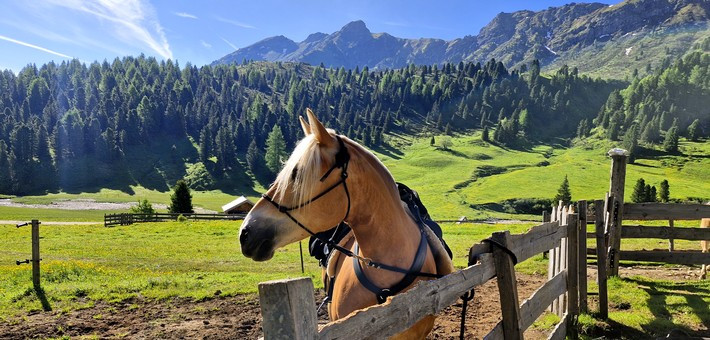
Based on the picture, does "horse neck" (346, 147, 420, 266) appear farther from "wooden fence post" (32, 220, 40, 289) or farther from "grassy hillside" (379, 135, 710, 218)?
"grassy hillside" (379, 135, 710, 218)

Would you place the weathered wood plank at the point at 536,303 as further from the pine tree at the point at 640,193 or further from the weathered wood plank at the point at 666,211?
the pine tree at the point at 640,193

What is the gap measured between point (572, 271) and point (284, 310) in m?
5.98

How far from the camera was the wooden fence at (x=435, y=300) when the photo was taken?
1.88 metres

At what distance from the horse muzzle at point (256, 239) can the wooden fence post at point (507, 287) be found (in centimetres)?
217

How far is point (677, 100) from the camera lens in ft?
518

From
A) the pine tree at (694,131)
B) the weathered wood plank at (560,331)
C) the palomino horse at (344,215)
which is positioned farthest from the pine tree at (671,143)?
the palomino horse at (344,215)

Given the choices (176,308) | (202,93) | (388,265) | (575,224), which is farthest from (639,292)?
(202,93)

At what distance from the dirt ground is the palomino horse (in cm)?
391

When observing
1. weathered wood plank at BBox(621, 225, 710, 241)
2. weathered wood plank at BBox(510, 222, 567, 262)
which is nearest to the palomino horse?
weathered wood plank at BBox(510, 222, 567, 262)

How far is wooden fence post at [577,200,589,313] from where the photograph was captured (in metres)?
6.73

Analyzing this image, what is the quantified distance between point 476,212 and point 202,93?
524ft

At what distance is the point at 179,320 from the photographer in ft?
28.8

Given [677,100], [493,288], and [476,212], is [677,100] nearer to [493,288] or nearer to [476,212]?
[476,212]

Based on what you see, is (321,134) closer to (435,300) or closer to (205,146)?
(435,300)
